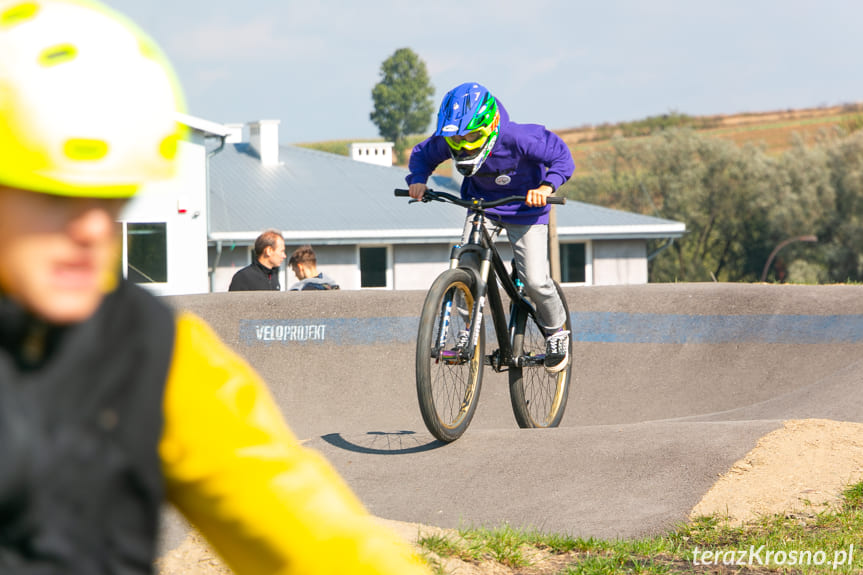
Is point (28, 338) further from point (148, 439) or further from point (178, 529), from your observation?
point (178, 529)

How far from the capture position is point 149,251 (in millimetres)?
22172

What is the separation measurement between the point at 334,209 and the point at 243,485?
1118 inches

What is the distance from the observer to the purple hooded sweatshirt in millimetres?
6137

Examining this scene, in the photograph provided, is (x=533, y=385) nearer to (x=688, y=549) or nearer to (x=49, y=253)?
(x=688, y=549)

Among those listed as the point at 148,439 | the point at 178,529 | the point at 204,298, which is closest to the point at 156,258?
the point at 204,298

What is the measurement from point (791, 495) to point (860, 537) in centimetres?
77

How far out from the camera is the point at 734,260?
5578 centimetres

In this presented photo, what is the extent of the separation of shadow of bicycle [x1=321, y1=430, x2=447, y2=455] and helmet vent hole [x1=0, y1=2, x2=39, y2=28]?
17.8 ft

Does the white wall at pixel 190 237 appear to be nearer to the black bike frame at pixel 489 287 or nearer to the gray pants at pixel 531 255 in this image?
the black bike frame at pixel 489 287

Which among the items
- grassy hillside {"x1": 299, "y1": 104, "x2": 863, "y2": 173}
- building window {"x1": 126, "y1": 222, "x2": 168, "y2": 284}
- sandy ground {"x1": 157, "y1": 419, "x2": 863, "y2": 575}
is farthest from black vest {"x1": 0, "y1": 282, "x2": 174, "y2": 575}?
grassy hillside {"x1": 299, "y1": 104, "x2": 863, "y2": 173}

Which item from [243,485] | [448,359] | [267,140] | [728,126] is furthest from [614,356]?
[728,126]

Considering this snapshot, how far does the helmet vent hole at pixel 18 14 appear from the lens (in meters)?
0.96

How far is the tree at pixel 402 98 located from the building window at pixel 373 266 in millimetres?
80637

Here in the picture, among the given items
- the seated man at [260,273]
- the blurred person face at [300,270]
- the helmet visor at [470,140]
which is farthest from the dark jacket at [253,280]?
the helmet visor at [470,140]
